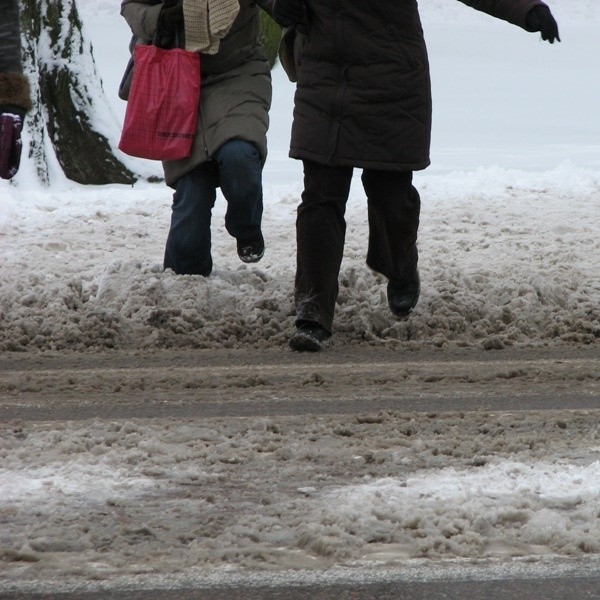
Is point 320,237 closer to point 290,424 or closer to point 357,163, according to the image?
point 357,163

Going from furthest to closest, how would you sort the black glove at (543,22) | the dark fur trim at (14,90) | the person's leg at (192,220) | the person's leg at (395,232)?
the person's leg at (192,220) < the person's leg at (395,232) < the black glove at (543,22) < the dark fur trim at (14,90)

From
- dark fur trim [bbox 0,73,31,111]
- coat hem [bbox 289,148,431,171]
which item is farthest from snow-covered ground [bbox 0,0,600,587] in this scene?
dark fur trim [bbox 0,73,31,111]

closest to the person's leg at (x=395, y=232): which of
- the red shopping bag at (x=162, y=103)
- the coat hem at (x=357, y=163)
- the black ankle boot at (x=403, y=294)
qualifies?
the black ankle boot at (x=403, y=294)

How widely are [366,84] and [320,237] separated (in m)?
0.68

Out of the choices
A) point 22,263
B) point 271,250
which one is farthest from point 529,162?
point 22,263

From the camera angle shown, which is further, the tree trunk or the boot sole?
the tree trunk

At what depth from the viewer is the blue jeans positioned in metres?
6.67

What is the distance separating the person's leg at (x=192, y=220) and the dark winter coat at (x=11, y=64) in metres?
1.25

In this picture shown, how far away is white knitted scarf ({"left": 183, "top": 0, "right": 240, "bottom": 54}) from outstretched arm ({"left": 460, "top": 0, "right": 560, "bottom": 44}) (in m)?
1.18

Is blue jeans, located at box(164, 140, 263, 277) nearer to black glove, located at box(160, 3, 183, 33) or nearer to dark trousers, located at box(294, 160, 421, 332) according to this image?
dark trousers, located at box(294, 160, 421, 332)

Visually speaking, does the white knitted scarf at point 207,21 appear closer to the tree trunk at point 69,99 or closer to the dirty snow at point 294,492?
the dirty snow at point 294,492

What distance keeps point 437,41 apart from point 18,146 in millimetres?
17544

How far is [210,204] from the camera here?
6.98 m

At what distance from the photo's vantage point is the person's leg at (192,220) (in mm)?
6906
